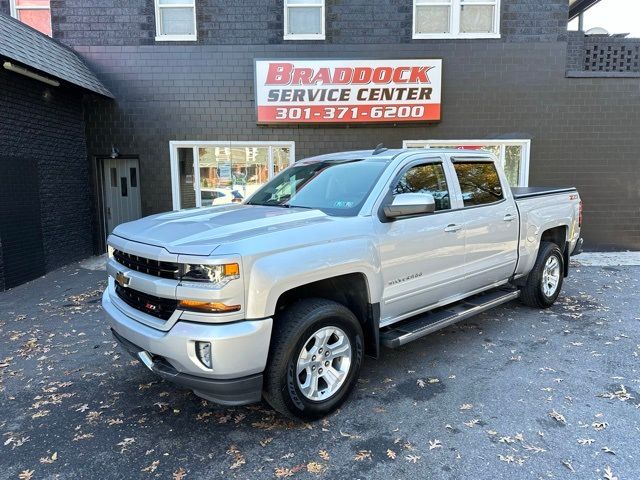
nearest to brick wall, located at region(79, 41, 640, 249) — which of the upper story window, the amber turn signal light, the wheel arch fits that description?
the upper story window

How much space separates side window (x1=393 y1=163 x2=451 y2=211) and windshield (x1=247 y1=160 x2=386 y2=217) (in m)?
0.26

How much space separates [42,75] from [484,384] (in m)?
8.37

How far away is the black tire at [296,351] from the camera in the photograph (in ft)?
9.84

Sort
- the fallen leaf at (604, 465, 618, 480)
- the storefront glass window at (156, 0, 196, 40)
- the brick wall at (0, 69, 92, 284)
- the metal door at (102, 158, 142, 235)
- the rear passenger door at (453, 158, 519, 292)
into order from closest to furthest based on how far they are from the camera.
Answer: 1. the fallen leaf at (604, 465, 618, 480)
2. the rear passenger door at (453, 158, 519, 292)
3. the brick wall at (0, 69, 92, 284)
4. the storefront glass window at (156, 0, 196, 40)
5. the metal door at (102, 158, 142, 235)

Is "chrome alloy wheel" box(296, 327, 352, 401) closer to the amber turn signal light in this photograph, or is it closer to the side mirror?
the amber turn signal light

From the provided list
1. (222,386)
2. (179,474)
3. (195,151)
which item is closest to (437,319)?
(222,386)

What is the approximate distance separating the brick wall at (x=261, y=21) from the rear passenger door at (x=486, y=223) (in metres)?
5.62

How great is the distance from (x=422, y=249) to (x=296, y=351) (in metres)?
1.53

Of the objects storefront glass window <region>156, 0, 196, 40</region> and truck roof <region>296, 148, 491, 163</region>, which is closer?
truck roof <region>296, 148, 491, 163</region>

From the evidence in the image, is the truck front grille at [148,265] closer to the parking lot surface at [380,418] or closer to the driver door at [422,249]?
the parking lot surface at [380,418]

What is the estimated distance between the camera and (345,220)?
3.46m

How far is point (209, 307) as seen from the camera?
2.81 meters

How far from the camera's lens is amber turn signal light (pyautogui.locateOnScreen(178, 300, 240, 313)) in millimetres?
2793

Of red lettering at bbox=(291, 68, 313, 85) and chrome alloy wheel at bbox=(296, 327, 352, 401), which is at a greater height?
red lettering at bbox=(291, 68, 313, 85)
